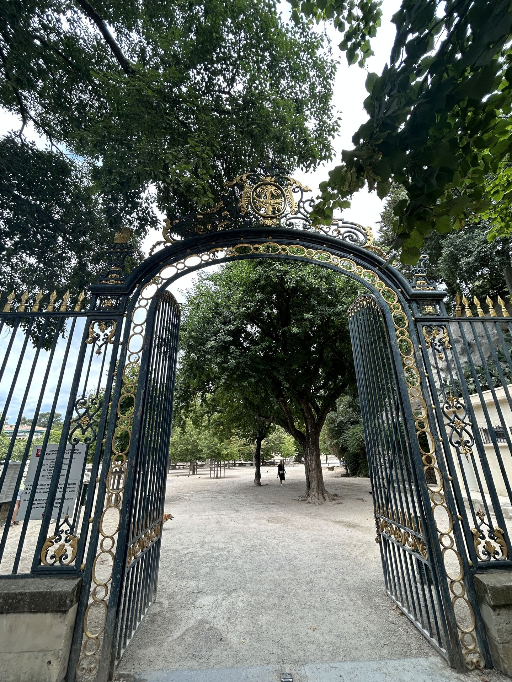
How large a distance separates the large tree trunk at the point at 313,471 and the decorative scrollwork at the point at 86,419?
33.0 feet

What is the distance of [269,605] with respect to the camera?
12.9ft

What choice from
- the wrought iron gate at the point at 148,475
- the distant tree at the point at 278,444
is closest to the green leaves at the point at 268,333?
the wrought iron gate at the point at 148,475

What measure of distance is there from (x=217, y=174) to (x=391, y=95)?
592cm

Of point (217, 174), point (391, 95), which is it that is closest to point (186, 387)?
point (217, 174)

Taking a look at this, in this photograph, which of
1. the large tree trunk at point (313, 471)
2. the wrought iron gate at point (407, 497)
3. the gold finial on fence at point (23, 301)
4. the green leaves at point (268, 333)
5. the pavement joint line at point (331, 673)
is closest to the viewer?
the pavement joint line at point (331, 673)

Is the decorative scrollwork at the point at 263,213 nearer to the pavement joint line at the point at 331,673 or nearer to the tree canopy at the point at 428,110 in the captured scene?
the tree canopy at the point at 428,110

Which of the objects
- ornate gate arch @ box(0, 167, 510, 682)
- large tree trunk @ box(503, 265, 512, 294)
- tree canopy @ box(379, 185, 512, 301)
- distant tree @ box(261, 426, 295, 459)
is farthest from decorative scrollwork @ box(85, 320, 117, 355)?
distant tree @ box(261, 426, 295, 459)

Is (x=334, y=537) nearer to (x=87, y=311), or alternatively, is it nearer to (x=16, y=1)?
(x=87, y=311)

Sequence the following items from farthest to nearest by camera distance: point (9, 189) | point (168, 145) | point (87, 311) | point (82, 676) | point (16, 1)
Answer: point (9, 189) → point (168, 145) → point (16, 1) → point (87, 311) → point (82, 676)

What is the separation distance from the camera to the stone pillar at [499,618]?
2.59 meters

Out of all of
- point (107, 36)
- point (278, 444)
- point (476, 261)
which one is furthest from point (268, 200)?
point (278, 444)

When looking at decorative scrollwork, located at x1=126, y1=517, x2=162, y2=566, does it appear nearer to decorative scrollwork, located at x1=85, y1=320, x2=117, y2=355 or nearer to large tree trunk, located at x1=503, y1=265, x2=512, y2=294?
decorative scrollwork, located at x1=85, y1=320, x2=117, y2=355

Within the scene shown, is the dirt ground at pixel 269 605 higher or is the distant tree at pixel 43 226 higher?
the distant tree at pixel 43 226

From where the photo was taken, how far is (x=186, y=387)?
494 inches
